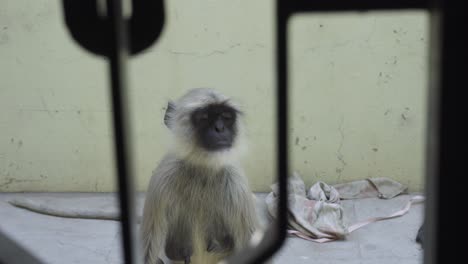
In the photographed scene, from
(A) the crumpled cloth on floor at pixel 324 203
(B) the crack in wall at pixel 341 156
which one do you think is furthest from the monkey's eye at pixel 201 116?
(B) the crack in wall at pixel 341 156

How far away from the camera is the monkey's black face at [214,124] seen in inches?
151

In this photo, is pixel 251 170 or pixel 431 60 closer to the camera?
pixel 431 60

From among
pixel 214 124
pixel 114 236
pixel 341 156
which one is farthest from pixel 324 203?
pixel 214 124

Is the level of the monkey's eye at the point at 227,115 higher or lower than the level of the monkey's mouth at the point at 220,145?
higher

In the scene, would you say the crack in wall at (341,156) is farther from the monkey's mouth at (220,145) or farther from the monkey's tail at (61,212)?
the monkey's mouth at (220,145)

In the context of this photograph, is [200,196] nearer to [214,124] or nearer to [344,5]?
[214,124]

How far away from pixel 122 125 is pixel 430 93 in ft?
1.28

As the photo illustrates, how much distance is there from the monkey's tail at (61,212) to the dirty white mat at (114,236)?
0.03m

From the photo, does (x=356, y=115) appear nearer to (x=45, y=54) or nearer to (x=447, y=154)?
(x=45, y=54)

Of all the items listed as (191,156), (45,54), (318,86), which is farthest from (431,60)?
(45,54)

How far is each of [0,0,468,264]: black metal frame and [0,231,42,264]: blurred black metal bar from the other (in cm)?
14

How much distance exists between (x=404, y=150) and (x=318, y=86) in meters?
0.93

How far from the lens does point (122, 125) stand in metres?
0.91

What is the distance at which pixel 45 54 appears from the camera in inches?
236
